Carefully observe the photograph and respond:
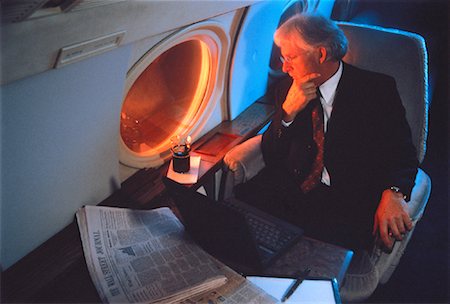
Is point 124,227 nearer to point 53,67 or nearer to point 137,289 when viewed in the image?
point 137,289

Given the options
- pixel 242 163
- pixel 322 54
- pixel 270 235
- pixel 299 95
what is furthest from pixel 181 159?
pixel 322 54

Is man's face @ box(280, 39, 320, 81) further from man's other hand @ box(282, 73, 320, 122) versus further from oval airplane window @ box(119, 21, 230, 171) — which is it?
oval airplane window @ box(119, 21, 230, 171)

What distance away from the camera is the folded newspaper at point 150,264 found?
3.70 ft

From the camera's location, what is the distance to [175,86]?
2.13 m

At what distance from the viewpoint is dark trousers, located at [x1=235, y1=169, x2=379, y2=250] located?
5.84 feet

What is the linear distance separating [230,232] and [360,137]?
0.93 metres

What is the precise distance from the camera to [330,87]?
188cm

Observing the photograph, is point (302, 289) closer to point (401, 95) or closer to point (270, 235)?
point (270, 235)

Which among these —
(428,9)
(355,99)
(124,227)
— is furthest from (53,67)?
(428,9)

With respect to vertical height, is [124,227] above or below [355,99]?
below

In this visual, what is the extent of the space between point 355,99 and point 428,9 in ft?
7.82

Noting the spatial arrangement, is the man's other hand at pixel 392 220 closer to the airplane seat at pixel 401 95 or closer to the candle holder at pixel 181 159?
the airplane seat at pixel 401 95

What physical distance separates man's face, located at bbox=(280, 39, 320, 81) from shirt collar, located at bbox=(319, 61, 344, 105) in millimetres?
91

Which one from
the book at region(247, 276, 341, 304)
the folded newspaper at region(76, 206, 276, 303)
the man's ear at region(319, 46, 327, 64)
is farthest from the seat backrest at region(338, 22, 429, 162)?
the folded newspaper at region(76, 206, 276, 303)
